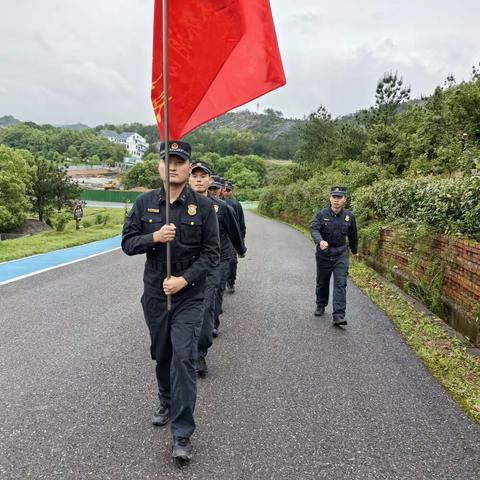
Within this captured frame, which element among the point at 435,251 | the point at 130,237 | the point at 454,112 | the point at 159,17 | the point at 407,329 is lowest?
the point at 407,329

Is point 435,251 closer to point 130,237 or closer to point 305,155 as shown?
point 130,237

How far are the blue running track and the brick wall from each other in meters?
7.62

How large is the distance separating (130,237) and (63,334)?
2.82 meters

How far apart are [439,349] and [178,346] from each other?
136 inches

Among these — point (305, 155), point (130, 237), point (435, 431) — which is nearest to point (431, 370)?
point (435, 431)

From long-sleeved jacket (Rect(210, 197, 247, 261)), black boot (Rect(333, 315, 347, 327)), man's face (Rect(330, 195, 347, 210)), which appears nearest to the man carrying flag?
long-sleeved jacket (Rect(210, 197, 247, 261))

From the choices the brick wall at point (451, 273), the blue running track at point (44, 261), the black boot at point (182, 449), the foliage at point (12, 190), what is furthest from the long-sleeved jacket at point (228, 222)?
the foliage at point (12, 190)

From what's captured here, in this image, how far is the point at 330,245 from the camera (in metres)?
6.48

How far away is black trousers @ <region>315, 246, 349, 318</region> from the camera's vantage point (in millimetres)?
6098

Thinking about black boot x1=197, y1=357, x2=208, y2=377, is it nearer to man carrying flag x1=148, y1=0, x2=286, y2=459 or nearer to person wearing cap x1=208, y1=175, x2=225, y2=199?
man carrying flag x1=148, y1=0, x2=286, y2=459

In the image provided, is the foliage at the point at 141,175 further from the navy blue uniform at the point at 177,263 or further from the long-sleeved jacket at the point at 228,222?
the navy blue uniform at the point at 177,263

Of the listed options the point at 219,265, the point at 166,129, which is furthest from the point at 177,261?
the point at 219,265

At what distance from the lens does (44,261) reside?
1155 cm

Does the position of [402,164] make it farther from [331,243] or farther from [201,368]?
[201,368]
